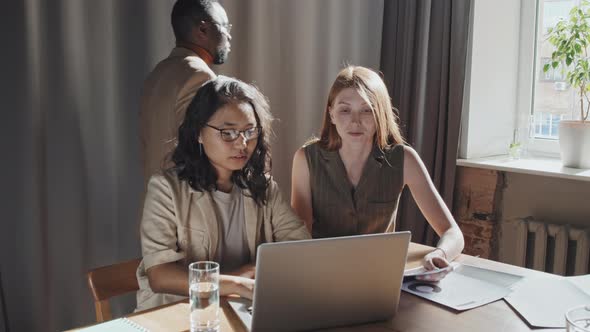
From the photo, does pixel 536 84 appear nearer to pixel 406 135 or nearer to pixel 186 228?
pixel 406 135

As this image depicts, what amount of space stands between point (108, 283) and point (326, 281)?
70 cm

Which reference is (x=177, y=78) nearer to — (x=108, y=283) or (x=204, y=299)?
(x=108, y=283)

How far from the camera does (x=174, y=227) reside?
1508mm

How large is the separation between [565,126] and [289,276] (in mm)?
1970

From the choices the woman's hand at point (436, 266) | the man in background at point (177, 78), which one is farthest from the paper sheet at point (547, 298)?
the man in background at point (177, 78)

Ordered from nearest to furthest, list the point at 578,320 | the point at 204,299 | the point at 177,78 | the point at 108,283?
1. the point at 578,320
2. the point at 204,299
3. the point at 108,283
4. the point at 177,78

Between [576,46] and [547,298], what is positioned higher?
[576,46]

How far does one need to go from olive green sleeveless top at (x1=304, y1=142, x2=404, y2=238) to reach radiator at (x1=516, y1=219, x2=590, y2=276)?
1.01 meters

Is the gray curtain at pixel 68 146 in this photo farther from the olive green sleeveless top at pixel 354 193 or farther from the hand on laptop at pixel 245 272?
the hand on laptop at pixel 245 272

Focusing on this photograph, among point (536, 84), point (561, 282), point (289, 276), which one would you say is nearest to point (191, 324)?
point (289, 276)

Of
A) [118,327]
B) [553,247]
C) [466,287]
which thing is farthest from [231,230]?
[553,247]

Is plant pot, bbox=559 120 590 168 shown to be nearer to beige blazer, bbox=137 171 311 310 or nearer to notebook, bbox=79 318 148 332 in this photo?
beige blazer, bbox=137 171 311 310

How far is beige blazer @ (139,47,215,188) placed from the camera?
7.25 feet

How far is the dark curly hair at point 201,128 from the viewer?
155 centimetres
